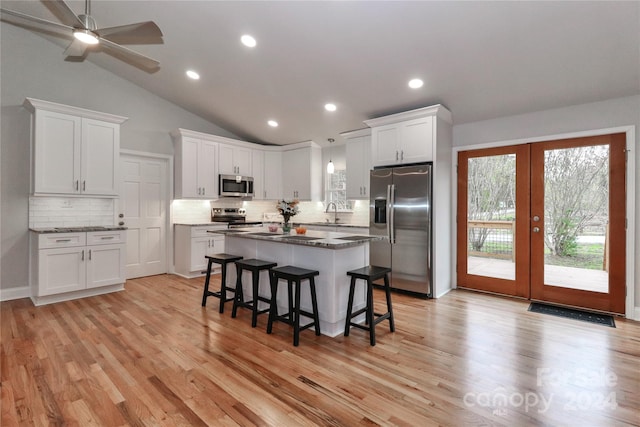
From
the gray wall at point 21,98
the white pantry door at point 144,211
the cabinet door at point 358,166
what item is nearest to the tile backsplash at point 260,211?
the white pantry door at point 144,211

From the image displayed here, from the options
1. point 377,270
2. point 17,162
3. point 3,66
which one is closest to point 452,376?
point 377,270

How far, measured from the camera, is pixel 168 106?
571 cm

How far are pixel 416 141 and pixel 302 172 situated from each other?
2.79m

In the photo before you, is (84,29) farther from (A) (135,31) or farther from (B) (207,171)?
(B) (207,171)

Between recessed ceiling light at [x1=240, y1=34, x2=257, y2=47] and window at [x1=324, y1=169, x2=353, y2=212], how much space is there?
123 inches

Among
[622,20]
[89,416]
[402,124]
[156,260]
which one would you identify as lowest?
[89,416]

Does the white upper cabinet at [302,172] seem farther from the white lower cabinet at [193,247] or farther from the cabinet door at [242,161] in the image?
the white lower cabinet at [193,247]

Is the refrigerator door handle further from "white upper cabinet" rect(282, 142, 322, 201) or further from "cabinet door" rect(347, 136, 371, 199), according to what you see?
"white upper cabinet" rect(282, 142, 322, 201)

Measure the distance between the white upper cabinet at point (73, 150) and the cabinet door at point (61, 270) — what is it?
0.81 meters

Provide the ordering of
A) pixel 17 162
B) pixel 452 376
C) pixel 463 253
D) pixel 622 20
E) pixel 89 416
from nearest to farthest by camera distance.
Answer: pixel 89 416 → pixel 452 376 → pixel 622 20 → pixel 17 162 → pixel 463 253

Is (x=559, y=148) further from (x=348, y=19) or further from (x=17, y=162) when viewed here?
(x=17, y=162)

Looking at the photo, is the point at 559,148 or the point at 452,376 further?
the point at 559,148

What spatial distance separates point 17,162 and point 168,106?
7.67 ft

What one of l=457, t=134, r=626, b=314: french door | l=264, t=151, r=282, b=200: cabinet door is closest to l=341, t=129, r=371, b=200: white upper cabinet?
l=457, t=134, r=626, b=314: french door
